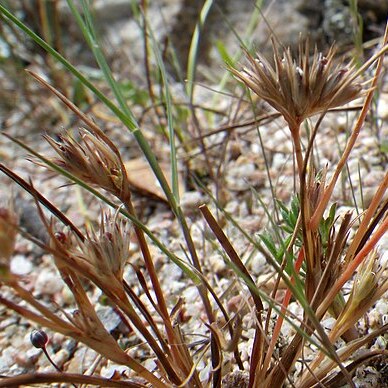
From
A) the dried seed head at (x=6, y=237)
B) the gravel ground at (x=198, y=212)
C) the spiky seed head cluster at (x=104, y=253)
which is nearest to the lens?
the dried seed head at (x=6, y=237)

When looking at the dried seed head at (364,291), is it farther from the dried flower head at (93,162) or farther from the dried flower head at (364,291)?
the dried flower head at (93,162)

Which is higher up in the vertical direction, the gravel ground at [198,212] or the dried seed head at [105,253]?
the gravel ground at [198,212]

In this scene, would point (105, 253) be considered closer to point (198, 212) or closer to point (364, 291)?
point (364, 291)

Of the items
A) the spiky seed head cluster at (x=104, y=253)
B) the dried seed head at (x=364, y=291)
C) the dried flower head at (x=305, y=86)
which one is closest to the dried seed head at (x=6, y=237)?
the spiky seed head cluster at (x=104, y=253)

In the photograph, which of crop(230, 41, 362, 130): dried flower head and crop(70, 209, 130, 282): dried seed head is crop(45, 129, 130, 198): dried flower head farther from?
crop(230, 41, 362, 130): dried flower head

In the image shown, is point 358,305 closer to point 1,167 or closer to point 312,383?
point 312,383

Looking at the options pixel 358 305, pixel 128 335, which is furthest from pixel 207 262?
pixel 358 305

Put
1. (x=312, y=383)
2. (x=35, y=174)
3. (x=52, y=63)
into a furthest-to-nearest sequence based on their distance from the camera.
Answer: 1. (x=52, y=63)
2. (x=35, y=174)
3. (x=312, y=383)

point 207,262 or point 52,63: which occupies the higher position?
point 52,63
